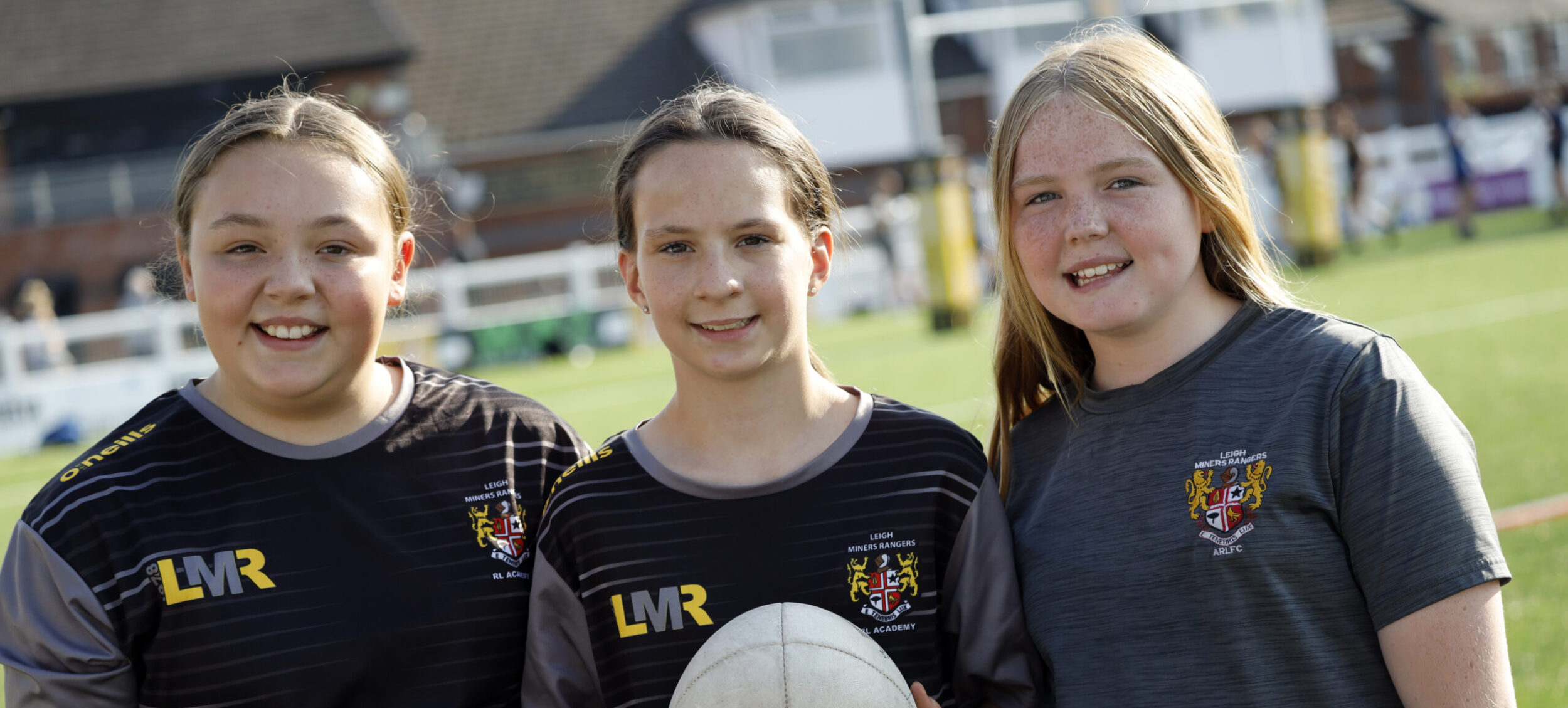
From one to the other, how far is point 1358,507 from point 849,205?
28287 mm

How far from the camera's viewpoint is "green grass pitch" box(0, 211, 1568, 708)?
5.23m

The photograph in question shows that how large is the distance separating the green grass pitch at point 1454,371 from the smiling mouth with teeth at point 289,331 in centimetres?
176

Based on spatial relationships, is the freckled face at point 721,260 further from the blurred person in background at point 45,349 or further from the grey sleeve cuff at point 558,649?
the blurred person in background at point 45,349

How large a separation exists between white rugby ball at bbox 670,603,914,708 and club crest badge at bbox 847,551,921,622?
144mm

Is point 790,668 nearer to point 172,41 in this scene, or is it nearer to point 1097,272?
point 1097,272

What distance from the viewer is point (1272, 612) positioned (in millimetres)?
2422

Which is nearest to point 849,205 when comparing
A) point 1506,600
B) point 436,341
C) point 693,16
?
point 693,16

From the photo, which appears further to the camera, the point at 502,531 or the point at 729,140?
the point at 502,531

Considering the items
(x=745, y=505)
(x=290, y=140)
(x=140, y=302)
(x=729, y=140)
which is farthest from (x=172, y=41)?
(x=745, y=505)

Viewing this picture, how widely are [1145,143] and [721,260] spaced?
2.95 ft

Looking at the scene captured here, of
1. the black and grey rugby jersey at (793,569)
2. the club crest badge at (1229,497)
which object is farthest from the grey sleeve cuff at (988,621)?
the club crest badge at (1229,497)

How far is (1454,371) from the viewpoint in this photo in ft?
33.1

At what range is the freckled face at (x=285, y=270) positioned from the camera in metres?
2.77

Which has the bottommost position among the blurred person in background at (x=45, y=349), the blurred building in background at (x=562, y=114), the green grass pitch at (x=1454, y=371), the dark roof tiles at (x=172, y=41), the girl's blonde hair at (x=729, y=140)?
the green grass pitch at (x=1454, y=371)
